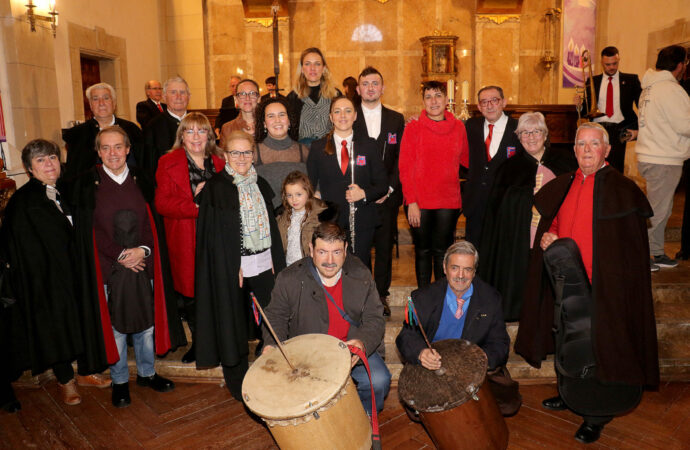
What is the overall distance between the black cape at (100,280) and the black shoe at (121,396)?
0.63 feet

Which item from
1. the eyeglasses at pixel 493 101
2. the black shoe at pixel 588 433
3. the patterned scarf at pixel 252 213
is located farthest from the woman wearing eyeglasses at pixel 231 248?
the black shoe at pixel 588 433

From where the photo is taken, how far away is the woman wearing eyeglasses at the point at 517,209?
140 inches

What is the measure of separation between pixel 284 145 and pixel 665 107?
3296mm

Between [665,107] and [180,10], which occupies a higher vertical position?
[180,10]

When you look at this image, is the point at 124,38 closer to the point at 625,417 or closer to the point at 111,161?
the point at 111,161

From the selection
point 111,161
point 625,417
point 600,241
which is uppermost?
point 111,161

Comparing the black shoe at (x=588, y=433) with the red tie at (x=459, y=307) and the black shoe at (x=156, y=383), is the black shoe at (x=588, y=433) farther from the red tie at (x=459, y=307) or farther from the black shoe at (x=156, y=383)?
the black shoe at (x=156, y=383)

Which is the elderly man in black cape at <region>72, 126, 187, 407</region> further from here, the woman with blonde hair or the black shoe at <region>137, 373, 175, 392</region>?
the woman with blonde hair

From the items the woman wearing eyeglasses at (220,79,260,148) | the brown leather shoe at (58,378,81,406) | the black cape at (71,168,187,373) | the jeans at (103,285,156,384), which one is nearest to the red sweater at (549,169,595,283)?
the woman wearing eyeglasses at (220,79,260,148)

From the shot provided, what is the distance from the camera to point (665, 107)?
449 centimetres

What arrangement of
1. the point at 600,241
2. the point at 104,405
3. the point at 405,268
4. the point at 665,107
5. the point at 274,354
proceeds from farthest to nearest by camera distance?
the point at 405,268 → the point at 665,107 → the point at 104,405 → the point at 600,241 → the point at 274,354

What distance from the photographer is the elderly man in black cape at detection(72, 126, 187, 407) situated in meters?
3.34

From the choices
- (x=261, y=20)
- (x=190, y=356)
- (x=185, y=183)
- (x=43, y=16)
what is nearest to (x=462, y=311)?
(x=185, y=183)

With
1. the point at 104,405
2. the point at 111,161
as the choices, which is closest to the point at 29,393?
the point at 104,405
